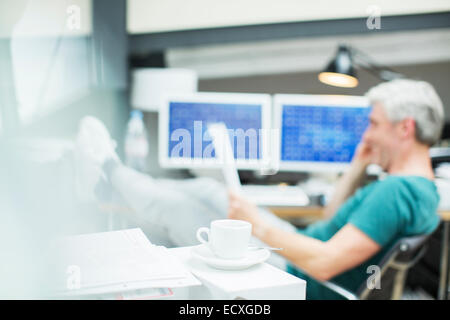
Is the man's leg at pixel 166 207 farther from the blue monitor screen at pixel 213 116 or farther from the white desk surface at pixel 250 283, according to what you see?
the blue monitor screen at pixel 213 116

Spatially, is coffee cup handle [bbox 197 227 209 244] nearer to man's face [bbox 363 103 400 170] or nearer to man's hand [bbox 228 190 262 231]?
man's hand [bbox 228 190 262 231]

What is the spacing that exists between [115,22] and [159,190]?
212 millimetres

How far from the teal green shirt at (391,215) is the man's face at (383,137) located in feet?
0.30

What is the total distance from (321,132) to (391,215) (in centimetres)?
90

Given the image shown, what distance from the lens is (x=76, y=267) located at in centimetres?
38

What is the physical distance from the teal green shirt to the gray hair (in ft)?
0.33

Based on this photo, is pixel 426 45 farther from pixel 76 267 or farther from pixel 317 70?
pixel 76 267

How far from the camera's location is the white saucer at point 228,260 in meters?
0.40

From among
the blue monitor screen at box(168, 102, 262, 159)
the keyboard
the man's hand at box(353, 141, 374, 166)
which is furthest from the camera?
the keyboard

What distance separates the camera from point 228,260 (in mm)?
404

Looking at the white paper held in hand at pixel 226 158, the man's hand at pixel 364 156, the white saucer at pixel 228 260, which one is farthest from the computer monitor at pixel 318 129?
the white saucer at pixel 228 260

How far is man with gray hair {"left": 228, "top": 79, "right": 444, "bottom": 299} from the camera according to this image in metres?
0.72

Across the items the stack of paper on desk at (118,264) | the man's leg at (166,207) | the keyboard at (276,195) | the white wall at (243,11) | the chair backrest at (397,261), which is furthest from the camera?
the keyboard at (276,195)

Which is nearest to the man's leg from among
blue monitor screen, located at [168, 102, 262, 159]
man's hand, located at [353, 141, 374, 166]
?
blue monitor screen, located at [168, 102, 262, 159]
